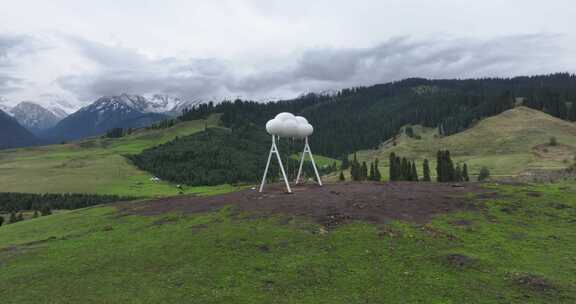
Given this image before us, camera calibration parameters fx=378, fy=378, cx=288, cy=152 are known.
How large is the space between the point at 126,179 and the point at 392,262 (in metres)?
168

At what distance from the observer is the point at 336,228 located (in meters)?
27.2

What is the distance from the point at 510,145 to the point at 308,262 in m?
159

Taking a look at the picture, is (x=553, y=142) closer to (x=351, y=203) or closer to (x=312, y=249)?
(x=351, y=203)

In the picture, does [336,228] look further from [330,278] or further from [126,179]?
[126,179]

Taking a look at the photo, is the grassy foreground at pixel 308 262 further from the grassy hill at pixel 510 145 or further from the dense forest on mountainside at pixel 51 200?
the dense forest on mountainside at pixel 51 200

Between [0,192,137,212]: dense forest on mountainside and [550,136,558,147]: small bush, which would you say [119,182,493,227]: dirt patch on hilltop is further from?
[550,136,558,147]: small bush

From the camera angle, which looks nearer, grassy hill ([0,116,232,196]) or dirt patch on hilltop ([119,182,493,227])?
dirt patch on hilltop ([119,182,493,227])

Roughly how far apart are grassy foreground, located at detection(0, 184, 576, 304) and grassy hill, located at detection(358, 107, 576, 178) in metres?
92.6

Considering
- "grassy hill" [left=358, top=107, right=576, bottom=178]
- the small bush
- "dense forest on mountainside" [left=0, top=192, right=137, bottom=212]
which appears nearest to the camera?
"grassy hill" [left=358, top=107, right=576, bottom=178]

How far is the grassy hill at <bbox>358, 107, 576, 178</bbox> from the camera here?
11908 cm

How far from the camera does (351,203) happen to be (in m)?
34.6

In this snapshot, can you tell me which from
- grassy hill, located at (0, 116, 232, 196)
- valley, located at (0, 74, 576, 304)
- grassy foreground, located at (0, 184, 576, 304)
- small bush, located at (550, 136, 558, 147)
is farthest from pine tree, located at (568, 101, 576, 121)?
grassy foreground, located at (0, 184, 576, 304)

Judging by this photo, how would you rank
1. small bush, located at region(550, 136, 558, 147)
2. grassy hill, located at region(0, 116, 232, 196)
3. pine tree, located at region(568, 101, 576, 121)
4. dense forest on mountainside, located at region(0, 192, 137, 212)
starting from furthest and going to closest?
pine tree, located at region(568, 101, 576, 121)
grassy hill, located at region(0, 116, 232, 196)
small bush, located at region(550, 136, 558, 147)
dense forest on mountainside, located at region(0, 192, 137, 212)

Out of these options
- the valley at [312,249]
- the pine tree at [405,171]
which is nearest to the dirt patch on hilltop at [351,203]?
the valley at [312,249]
